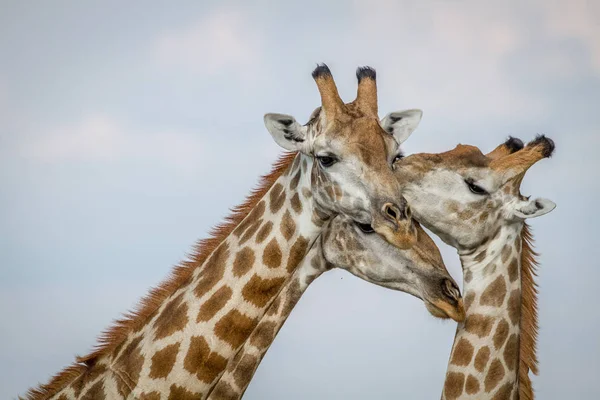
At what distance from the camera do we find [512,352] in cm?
1102

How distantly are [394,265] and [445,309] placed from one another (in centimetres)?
70

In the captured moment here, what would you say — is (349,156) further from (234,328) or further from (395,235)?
(234,328)

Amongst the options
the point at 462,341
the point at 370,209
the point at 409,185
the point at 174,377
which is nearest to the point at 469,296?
the point at 462,341

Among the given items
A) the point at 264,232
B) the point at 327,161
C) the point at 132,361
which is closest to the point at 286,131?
the point at 327,161

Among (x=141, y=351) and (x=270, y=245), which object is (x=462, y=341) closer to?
(x=270, y=245)

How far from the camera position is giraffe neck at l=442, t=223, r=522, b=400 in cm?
1084

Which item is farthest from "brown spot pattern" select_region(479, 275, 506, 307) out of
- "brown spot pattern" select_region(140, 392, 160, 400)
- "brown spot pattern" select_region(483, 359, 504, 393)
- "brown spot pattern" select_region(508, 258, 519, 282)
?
"brown spot pattern" select_region(140, 392, 160, 400)

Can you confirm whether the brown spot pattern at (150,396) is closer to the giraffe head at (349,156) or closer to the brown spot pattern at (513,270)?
the giraffe head at (349,156)

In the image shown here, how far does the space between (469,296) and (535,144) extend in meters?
2.09

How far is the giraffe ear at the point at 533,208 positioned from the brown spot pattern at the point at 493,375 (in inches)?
68.8

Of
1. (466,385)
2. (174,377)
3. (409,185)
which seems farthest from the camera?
(409,185)

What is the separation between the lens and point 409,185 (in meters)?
11.6

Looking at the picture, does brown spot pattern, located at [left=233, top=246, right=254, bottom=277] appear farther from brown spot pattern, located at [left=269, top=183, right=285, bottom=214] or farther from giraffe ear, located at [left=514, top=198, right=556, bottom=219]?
giraffe ear, located at [left=514, top=198, right=556, bottom=219]

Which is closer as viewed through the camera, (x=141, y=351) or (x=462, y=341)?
(x=141, y=351)
